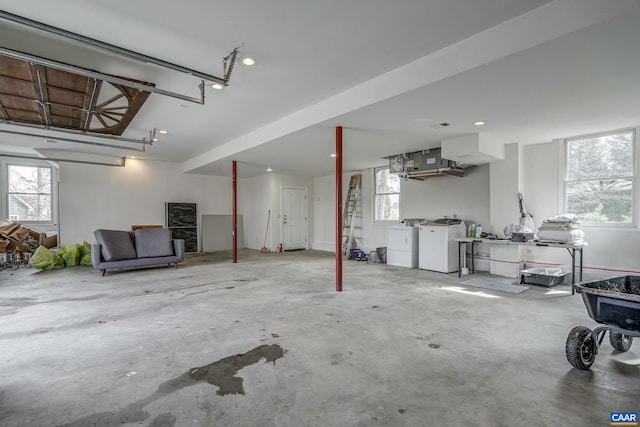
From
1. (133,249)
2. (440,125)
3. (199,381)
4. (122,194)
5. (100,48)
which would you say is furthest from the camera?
(122,194)

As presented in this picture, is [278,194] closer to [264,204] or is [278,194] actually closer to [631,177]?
[264,204]

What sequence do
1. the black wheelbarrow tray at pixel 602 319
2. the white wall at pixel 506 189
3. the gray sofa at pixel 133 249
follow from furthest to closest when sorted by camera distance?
the gray sofa at pixel 133 249 < the white wall at pixel 506 189 < the black wheelbarrow tray at pixel 602 319

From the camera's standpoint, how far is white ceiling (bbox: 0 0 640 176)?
2484 millimetres

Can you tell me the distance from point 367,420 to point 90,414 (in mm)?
1713

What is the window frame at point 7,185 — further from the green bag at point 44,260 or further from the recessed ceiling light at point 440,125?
the recessed ceiling light at point 440,125

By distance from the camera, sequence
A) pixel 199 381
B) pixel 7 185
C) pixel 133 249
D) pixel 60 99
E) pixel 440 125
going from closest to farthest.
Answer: pixel 199 381 < pixel 60 99 < pixel 440 125 < pixel 133 249 < pixel 7 185

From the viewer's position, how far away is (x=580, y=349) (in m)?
2.35

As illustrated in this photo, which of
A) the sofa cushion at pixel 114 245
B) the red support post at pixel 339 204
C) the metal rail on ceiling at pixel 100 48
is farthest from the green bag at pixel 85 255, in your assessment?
the red support post at pixel 339 204

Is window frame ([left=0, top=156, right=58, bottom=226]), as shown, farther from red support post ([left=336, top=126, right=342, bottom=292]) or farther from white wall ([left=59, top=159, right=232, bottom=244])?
red support post ([left=336, top=126, right=342, bottom=292])

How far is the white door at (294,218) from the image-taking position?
34.4ft

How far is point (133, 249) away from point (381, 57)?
6409 mm

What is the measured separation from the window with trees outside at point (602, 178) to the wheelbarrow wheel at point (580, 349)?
4.09 metres

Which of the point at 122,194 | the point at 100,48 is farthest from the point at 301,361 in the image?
the point at 122,194

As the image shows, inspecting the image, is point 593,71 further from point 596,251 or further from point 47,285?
point 47,285
